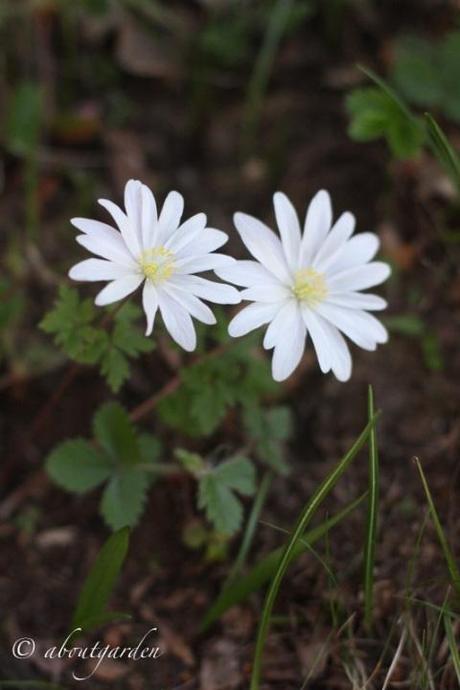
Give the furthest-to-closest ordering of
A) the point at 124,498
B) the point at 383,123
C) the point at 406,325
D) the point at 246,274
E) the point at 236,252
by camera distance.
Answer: the point at 236,252 < the point at 406,325 < the point at 383,123 < the point at 124,498 < the point at 246,274

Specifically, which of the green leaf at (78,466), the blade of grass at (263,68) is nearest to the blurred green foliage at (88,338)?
the green leaf at (78,466)

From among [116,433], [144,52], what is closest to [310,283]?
[116,433]

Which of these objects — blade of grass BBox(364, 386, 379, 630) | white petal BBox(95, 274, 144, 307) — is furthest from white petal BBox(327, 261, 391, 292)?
white petal BBox(95, 274, 144, 307)

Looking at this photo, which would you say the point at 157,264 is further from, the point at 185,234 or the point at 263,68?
the point at 263,68

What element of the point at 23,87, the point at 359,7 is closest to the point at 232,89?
the point at 359,7

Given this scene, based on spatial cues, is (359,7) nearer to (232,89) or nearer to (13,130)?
(232,89)
